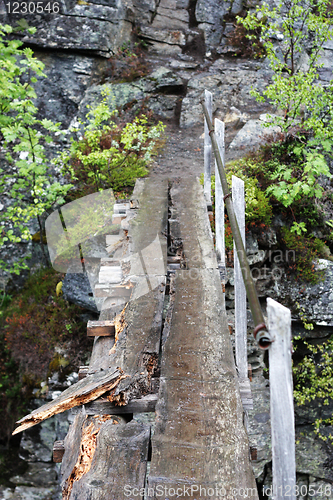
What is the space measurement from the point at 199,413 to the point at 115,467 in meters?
0.53

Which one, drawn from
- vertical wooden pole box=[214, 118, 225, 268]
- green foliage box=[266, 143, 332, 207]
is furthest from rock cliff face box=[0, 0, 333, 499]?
vertical wooden pole box=[214, 118, 225, 268]

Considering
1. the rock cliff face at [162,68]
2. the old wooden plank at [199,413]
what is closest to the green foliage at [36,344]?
the rock cliff face at [162,68]

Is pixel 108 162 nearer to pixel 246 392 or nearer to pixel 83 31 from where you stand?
pixel 83 31

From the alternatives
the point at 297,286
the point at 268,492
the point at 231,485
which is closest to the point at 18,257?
the point at 297,286

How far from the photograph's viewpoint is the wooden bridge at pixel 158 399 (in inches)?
68.8

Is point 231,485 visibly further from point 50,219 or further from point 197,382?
point 50,219

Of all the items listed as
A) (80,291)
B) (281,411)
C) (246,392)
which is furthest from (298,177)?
(281,411)

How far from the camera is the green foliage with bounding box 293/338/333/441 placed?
6.67 m

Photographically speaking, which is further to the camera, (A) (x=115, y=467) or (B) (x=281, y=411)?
(A) (x=115, y=467)

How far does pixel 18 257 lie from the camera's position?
28.5ft

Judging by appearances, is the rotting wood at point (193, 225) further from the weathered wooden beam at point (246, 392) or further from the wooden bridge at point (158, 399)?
the weathered wooden beam at point (246, 392)

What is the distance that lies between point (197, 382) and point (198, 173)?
6654mm

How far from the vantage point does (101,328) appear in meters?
3.03

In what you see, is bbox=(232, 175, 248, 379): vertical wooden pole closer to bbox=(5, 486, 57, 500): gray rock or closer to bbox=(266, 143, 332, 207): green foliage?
bbox=(266, 143, 332, 207): green foliage
